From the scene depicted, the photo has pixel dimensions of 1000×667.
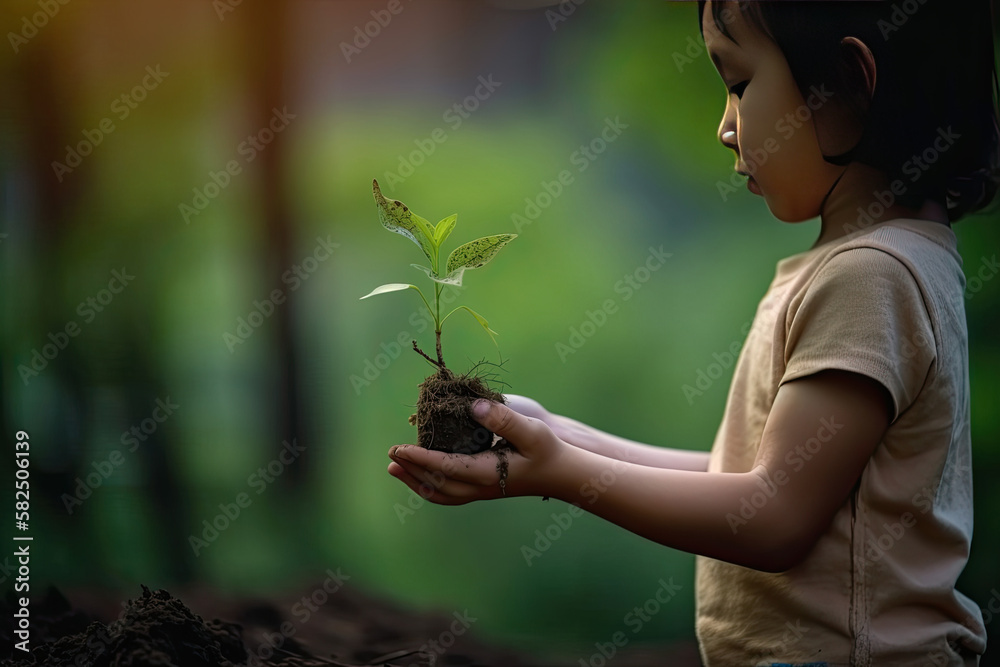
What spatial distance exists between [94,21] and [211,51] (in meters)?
0.21

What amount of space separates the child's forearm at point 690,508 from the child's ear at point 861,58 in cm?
46

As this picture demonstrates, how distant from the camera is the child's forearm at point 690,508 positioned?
0.71 m

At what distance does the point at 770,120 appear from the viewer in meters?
0.81

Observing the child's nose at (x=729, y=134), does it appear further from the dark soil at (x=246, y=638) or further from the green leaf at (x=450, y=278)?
the dark soil at (x=246, y=638)

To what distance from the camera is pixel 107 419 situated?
1.36 metres

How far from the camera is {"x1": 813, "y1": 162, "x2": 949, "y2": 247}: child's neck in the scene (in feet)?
2.68

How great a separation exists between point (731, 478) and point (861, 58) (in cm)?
49

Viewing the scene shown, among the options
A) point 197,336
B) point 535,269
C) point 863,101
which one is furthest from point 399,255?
point 863,101

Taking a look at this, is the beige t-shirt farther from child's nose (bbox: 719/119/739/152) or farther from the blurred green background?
the blurred green background
